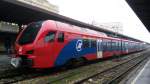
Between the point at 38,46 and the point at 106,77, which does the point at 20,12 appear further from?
the point at 106,77

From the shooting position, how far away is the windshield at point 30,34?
51.4ft

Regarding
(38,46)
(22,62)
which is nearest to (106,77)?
(38,46)

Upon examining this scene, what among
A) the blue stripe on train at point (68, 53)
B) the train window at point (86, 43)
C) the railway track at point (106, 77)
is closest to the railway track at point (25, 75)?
the blue stripe on train at point (68, 53)

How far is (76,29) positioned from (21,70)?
4.68 meters

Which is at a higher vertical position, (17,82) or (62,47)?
(62,47)

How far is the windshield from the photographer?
15.7 meters

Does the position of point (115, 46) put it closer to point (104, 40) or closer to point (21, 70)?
point (104, 40)

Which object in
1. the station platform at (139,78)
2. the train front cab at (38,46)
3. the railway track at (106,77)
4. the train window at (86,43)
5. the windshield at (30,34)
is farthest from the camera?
the train window at (86,43)

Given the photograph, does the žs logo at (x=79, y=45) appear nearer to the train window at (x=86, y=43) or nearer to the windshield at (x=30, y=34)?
the train window at (x=86, y=43)

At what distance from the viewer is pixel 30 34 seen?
16.0m

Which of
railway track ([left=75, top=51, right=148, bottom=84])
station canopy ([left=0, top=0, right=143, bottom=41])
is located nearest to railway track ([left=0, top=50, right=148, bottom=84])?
railway track ([left=75, top=51, right=148, bottom=84])

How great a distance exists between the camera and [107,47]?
2908 cm

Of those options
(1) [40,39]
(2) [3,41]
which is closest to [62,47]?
(1) [40,39]

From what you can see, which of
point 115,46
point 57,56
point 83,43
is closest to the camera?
point 57,56
